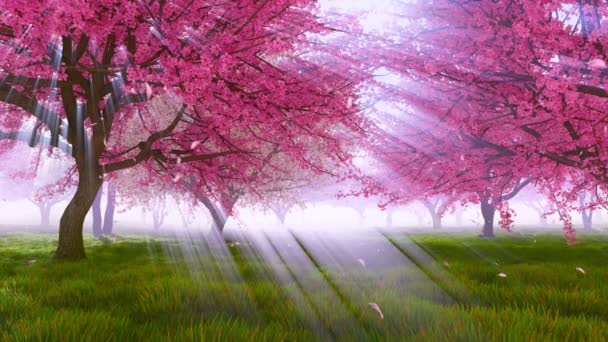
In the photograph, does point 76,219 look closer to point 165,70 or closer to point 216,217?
point 165,70

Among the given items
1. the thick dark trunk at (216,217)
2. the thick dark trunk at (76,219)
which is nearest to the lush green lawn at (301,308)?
the thick dark trunk at (76,219)

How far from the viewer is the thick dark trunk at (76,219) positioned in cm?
920

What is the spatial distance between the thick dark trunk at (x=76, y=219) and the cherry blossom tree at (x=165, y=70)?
0.02m

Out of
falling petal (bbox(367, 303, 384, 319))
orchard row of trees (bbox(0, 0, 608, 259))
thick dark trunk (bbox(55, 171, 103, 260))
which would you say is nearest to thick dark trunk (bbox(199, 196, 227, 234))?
orchard row of trees (bbox(0, 0, 608, 259))

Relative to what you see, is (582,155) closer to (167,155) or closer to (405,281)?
(405,281)

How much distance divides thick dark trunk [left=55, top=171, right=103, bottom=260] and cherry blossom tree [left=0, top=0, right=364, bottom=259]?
2 cm

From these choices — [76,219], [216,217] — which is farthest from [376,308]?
[216,217]

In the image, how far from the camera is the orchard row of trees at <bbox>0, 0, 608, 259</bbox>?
20.2ft

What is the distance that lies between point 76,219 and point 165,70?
5.19 metres

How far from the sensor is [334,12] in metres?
8.43

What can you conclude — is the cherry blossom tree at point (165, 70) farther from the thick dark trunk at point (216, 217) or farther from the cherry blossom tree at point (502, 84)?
the thick dark trunk at point (216, 217)

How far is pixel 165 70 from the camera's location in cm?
595

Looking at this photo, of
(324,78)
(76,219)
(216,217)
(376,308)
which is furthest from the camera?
(216,217)

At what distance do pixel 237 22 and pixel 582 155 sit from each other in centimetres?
754
